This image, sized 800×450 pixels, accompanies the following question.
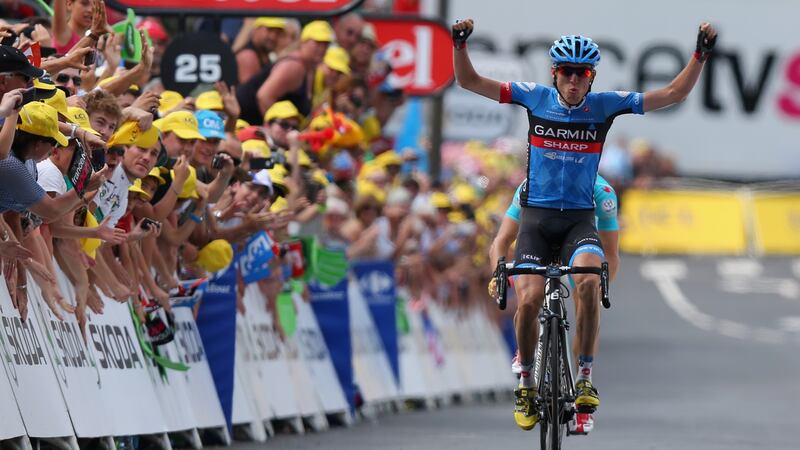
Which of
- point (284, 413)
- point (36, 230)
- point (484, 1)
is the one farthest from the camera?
point (484, 1)

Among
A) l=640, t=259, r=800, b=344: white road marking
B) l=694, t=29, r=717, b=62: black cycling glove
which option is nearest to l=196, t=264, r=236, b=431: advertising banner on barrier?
l=694, t=29, r=717, b=62: black cycling glove

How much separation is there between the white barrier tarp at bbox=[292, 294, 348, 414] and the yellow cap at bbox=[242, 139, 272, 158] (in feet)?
6.35

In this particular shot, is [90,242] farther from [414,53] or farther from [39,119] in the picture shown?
[414,53]

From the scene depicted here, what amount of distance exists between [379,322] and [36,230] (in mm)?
9382

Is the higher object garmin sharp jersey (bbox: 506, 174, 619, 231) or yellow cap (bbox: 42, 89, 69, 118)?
yellow cap (bbox: 42, 89, 69, 118)

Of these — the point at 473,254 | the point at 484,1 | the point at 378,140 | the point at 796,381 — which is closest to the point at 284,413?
the point at 378,140

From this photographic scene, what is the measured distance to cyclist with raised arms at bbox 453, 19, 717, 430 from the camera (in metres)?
12.8

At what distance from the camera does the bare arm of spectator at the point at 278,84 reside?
17.9 meters

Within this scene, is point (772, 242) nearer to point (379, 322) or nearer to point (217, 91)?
point (379, 322)

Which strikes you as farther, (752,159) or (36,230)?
(752,159)

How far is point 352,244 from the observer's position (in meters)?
21.5

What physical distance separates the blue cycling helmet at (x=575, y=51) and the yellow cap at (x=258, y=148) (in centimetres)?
381

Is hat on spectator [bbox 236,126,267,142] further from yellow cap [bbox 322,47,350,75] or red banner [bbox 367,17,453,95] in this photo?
red banner [bbox 367,17,453,95]

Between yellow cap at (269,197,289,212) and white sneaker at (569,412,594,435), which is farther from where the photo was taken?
yellow cap at (269,197,289,212)
